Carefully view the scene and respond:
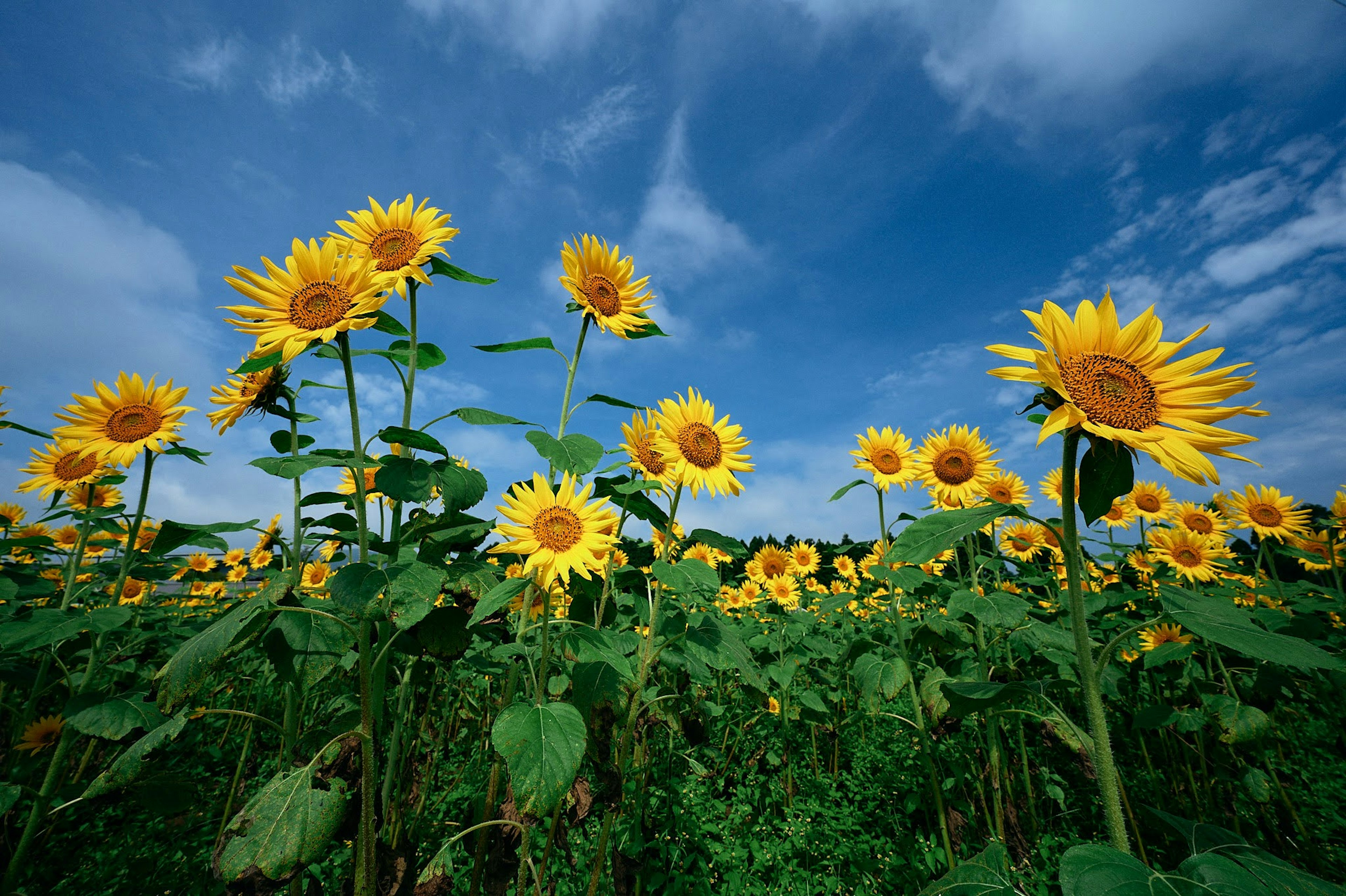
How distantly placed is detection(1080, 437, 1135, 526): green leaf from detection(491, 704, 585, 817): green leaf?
144 cm

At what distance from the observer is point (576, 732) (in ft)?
4.81

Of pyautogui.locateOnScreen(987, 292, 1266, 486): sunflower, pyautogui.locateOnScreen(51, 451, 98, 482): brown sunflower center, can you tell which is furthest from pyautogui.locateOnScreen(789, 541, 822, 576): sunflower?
pyautogui.locateOnScreen(51, 451, 98, 482): brown sunflower center

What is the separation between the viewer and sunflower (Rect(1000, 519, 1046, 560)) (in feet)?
16.3

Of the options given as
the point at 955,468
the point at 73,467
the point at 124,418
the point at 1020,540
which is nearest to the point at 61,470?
the point at 73,467

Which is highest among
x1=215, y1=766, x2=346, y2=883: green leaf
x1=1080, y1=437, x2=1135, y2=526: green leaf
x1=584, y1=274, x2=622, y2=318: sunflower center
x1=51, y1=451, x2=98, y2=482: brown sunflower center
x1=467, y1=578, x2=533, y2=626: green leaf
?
x1=584, y1=274, x2=622, y2=318: sunflower center

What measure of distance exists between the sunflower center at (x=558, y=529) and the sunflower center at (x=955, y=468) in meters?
2.87

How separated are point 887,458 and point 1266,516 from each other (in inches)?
152

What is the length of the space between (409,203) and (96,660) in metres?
2.52

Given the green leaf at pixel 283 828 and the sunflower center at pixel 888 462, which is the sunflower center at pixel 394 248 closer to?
the green leaf at pixel 283 828

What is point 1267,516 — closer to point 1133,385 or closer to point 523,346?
point 1133,385

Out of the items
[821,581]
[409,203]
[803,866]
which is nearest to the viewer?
[409,203]

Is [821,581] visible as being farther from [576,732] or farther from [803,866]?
[576,732]

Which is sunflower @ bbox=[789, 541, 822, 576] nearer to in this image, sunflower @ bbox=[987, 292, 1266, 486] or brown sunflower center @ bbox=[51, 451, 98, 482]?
sunflower @ bbox=[987, 292, 1266, 486]

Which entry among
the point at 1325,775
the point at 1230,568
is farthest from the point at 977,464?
the point at 1325,775
